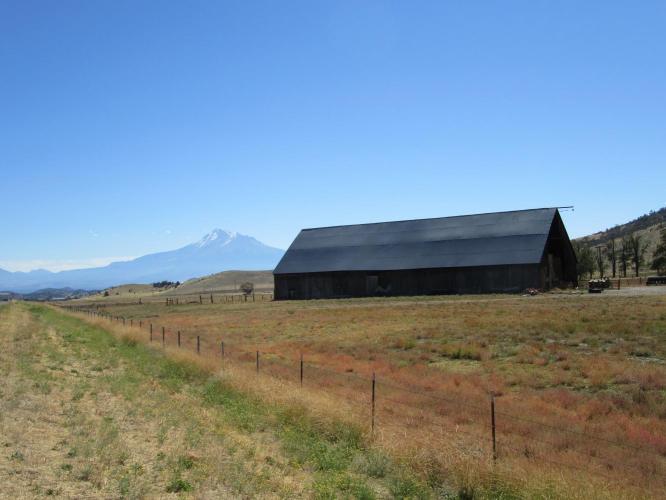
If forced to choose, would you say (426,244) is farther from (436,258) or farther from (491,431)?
(491,431)

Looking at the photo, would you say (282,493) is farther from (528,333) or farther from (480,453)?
(528,333)

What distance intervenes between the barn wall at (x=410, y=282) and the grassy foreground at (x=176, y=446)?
4636 cm

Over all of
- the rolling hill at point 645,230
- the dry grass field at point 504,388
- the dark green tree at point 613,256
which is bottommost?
the dry grass field at point 504,388

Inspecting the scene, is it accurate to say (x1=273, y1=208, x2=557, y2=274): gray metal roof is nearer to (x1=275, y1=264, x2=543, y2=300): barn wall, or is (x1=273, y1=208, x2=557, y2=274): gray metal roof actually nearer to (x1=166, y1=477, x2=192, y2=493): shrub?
(x1=275, y1=264, x2=543, y2=300): barn wall

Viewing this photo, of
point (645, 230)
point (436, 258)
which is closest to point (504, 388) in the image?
point (436, 258)

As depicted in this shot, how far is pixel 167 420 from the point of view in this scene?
14.5m

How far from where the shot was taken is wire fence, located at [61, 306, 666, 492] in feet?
34.8

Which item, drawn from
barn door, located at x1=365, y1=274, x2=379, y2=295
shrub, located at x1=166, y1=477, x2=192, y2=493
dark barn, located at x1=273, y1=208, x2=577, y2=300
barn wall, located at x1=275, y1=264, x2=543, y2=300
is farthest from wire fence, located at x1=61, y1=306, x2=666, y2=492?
barn door, located at x1=365, y1=274, x2=379, y2=295

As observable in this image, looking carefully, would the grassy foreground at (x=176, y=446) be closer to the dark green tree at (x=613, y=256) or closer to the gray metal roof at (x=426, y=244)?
the gray metal roof at (x=426, y=244)

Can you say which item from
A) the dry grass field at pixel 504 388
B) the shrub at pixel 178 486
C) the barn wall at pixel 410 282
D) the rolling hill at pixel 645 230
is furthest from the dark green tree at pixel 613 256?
the shrub at pixel 178 486

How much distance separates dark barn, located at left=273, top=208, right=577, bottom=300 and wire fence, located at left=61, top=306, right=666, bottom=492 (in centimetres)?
4666

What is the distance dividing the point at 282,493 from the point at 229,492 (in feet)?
2.72

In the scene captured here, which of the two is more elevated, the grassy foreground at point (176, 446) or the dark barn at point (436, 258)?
the dark barn at point (436, 258)

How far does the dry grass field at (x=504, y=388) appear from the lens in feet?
33.0
